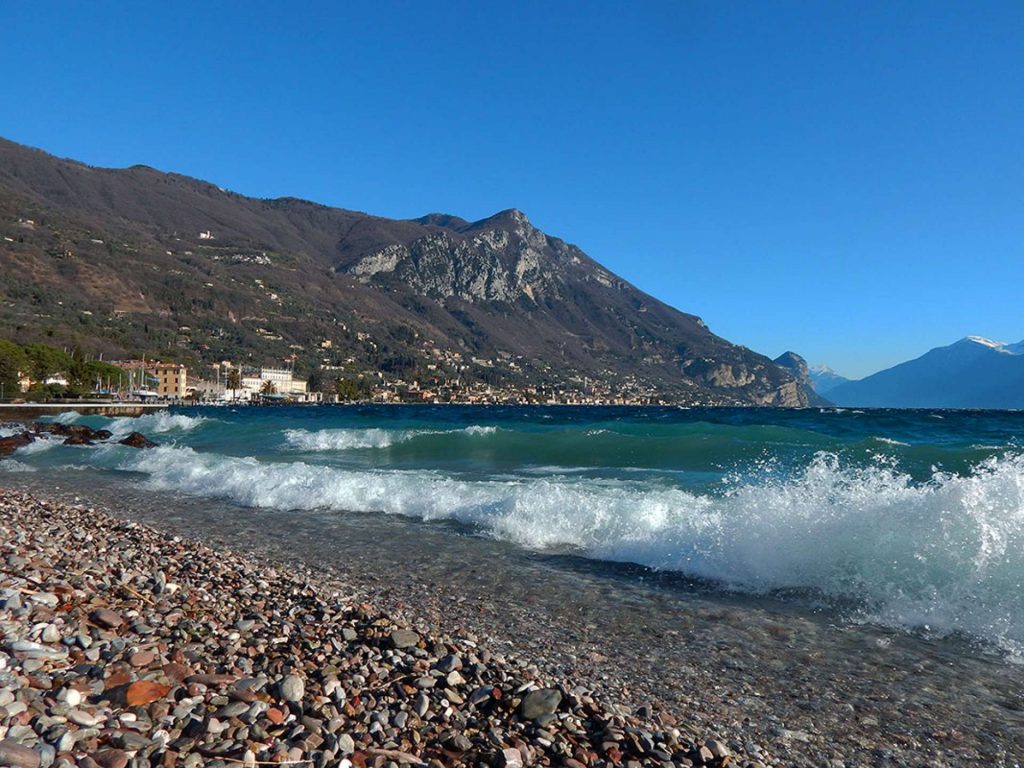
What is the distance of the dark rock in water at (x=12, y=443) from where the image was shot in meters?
29.3

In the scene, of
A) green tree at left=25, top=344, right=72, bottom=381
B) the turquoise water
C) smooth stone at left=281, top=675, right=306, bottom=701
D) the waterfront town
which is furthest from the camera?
the waterfront town

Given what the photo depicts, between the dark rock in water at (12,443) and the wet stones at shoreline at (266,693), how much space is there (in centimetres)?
2843

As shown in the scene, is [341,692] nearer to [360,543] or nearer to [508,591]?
[508,591]

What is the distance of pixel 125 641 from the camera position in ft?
16.3

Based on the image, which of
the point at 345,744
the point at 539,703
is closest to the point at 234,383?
the point at 539,703

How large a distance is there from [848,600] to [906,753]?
154 inches

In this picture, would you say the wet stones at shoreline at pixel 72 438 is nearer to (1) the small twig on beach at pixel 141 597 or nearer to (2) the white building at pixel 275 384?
(1) the small twig on beach at pixel 141 597

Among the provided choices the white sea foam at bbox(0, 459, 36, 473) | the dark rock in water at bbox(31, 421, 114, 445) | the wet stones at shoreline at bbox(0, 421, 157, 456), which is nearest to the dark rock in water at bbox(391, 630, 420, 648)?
the white sea foam at bbox(0, 459, 36, 473)

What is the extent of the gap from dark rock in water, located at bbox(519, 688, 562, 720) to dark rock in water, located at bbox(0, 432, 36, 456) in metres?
32.5

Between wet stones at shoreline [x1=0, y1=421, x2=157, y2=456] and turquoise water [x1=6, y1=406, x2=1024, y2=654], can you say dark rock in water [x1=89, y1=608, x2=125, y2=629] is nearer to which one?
turquoise water [x1=6, y1=406, x2=1024, y2=654]

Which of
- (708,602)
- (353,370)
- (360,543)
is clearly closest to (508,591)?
(708,602)

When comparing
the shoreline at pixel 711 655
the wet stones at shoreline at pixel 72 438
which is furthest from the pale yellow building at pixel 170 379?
the shoreline at pixel 711 655

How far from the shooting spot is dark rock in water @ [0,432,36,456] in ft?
96.1

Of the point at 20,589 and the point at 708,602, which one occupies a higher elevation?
the point at 20,589
